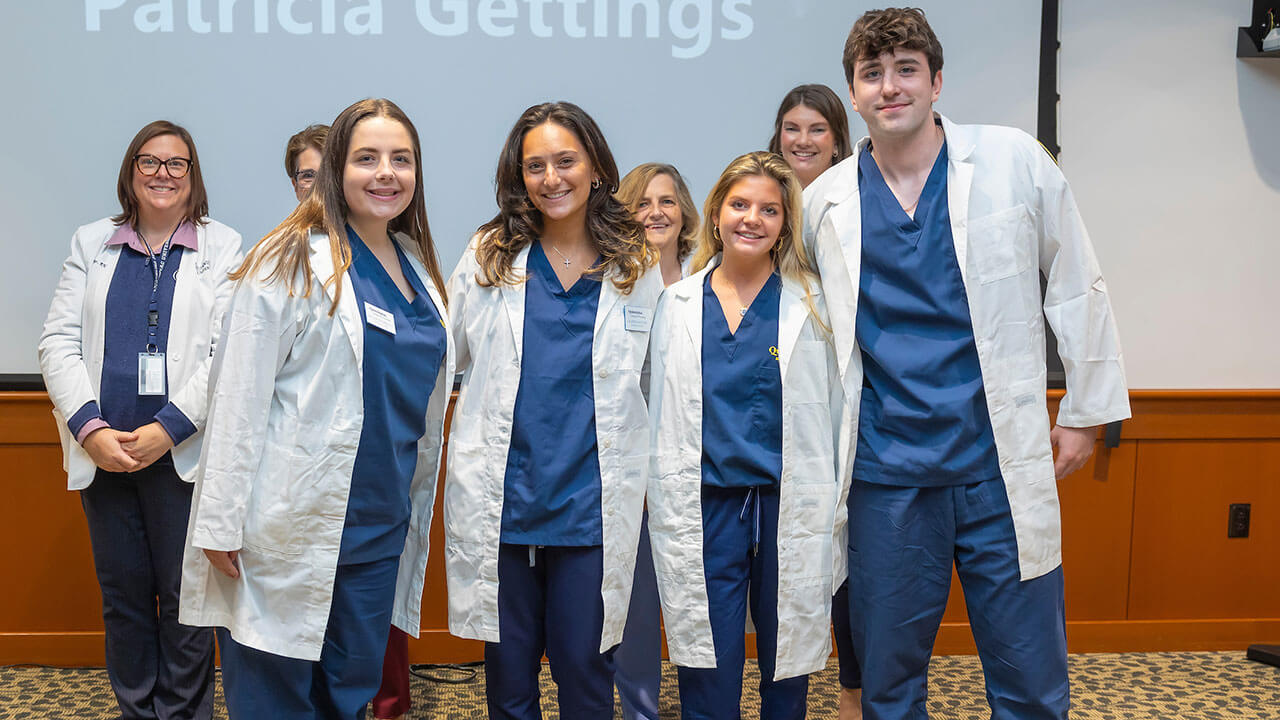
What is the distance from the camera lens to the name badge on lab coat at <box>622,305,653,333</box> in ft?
6.58

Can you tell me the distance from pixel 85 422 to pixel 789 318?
1.80m

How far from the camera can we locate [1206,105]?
332 cm

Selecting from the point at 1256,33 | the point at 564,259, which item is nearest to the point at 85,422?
the point at 564,259

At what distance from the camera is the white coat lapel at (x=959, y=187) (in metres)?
1.89

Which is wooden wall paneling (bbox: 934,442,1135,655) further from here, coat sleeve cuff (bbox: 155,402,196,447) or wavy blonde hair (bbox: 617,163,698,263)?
coat sleeve cuff (bbox: 155,402,196,447)

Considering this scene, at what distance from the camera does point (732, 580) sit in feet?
6.79

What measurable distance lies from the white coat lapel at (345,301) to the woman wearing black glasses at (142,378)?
0.84 m

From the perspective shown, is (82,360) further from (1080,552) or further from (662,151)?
(1080,552)

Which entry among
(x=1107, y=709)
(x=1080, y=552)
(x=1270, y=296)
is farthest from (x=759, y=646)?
(x=1270, y=296)

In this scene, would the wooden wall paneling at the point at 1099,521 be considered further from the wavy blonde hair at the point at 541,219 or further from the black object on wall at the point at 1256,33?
the wavy blonde hair at the point at 541,219

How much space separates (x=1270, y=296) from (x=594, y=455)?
2795mm

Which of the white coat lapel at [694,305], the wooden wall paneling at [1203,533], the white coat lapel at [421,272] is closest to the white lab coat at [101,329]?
the white coat lapel at [421,272]

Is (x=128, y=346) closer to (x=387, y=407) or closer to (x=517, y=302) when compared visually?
(x=387, y=407)

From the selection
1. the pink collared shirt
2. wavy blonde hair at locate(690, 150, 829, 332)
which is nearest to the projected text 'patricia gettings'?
the pink collared shirt
